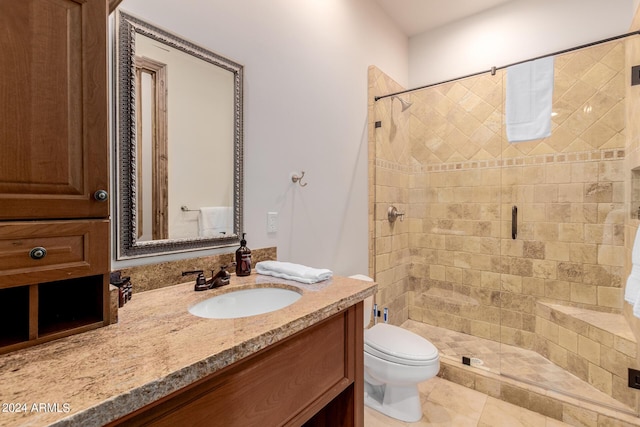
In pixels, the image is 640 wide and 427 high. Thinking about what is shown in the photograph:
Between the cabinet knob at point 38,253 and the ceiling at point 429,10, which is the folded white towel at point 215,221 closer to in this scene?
the cabinet knob at point 38,253

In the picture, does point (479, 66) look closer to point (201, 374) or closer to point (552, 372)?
point (552, 372)

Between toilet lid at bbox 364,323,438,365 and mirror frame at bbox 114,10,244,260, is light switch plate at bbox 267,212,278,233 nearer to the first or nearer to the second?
mirror frame at bbox 114,10,244,260

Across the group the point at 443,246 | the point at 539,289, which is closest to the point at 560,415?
the point at 539,289

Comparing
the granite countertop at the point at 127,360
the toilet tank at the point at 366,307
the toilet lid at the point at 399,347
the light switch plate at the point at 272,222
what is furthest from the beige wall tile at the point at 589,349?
the light switch plate at the point at 272,222

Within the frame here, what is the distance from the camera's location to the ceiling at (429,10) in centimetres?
252

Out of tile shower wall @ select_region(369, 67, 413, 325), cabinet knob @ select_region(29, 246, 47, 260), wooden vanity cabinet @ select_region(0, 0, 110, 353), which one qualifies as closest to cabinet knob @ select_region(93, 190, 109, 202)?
wooden vanity cabinet @ select_region(0, 0, 110, 353)

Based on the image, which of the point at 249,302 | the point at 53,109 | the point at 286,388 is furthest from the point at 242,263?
the point at 53,109

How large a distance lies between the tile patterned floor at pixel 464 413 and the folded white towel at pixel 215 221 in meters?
1.38

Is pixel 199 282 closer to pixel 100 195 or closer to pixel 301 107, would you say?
pixel 100 195

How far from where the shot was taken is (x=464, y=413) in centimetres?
182

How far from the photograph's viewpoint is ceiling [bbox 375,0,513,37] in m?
2.52

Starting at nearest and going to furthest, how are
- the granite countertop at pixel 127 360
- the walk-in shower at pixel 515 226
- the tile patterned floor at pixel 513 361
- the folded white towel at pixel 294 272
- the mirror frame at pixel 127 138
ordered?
1. the granite countertop at pixel 127 360
2. the mirror frame at pixel 127 138
3. the folded white towel at pixel 294 272
4. the tile patterned floor at pixel 513 361
5. the walk-in shower at pixel 515 226

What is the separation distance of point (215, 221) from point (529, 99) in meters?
2.40

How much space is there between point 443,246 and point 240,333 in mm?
2533
